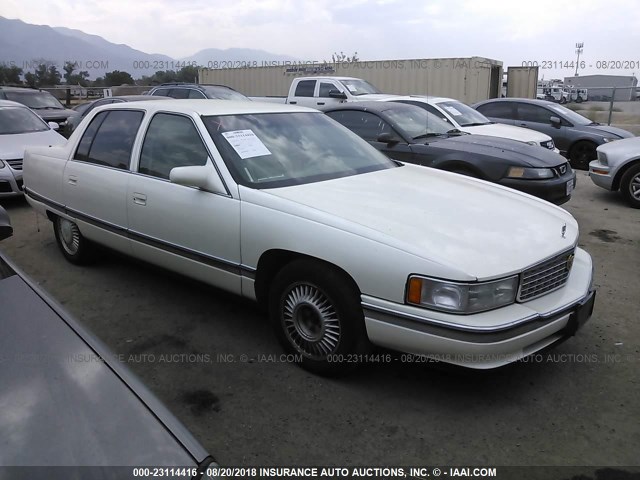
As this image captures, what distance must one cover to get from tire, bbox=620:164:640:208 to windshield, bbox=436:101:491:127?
8.35 ft

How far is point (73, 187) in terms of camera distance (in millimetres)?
4508

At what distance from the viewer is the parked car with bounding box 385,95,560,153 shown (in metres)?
8.48

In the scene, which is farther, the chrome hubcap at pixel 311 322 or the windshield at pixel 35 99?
the windshield at pixel 35 99

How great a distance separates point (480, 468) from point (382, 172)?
7.03ft

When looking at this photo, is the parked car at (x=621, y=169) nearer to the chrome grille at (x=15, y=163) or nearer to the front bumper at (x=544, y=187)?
the front bumper at (x=544, y=187)

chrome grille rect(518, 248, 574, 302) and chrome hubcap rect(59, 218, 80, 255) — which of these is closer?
chrome grille rect(518, 248, 574, 302)

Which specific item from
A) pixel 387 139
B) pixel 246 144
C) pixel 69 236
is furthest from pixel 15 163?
pixel 246 144

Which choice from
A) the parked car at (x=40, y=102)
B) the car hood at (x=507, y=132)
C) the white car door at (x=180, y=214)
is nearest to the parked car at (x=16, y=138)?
the parked car at (x=40, y=102)

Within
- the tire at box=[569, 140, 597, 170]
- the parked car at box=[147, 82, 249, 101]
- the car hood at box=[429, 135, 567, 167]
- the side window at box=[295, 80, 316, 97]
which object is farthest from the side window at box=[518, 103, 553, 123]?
the parked car at box=[147, 82, 249, 101]

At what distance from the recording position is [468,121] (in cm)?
903

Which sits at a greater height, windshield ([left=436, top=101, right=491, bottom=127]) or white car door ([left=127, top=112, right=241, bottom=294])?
windshield ([left=436, top=101, right=491, bottom=127])

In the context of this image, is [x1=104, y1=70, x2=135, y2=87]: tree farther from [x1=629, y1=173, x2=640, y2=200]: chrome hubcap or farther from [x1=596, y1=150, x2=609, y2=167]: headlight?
[x1=629, y1=173, x2=640, y2=200]: chrome hubcap

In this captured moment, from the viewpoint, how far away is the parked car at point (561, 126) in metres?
10.4

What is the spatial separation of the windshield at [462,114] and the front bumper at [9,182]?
663 cm
